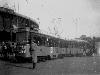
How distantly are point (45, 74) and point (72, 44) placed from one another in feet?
117

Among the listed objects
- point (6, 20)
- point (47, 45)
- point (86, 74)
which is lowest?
point (86, 74)

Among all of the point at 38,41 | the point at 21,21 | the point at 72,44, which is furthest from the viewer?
the point at 72,44

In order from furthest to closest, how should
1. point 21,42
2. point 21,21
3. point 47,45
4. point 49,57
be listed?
point 21,21
point 49,57
point 47,45
point 21,42

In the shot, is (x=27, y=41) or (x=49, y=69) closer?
(x=49, y=69)

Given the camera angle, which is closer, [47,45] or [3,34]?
[47,45]

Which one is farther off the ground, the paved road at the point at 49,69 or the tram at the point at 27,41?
the tram at the point at 27,41

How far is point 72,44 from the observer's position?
4772cm

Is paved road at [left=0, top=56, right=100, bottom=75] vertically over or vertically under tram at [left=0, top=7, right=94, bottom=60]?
under

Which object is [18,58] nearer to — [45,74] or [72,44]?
[45,74]

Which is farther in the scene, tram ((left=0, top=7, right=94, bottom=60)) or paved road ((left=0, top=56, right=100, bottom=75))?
tram ((left=0, top=7, right=94, bottom=60))

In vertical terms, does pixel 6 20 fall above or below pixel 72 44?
above

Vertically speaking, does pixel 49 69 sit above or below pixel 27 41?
below

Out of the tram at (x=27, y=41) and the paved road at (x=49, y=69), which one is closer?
the paved road at (x=49, y=69)

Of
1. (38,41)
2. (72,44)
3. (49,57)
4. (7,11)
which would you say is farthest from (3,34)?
(72,44)
